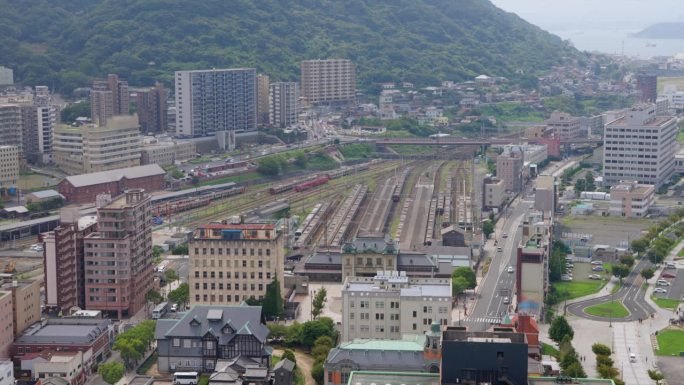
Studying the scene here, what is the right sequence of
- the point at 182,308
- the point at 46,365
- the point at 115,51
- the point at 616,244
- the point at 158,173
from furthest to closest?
the point at 115,51
the point at 158,173
the point at 616,244
the point at 182,308
the point at 46,365

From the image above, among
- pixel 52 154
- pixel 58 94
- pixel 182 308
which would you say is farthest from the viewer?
pixel 58 94

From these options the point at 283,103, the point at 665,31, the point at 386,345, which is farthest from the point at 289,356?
the point at 665,31

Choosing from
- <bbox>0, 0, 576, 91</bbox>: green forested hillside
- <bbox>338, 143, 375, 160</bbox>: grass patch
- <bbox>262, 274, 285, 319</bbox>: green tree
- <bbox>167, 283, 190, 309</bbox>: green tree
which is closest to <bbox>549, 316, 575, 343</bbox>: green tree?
<bbox>262, 274, 285, 319</bbox>: green tree

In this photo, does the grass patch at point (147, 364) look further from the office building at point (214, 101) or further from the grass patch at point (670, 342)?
the office building at point (214, 101)

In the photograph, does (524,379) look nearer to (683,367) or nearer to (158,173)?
(683,367)

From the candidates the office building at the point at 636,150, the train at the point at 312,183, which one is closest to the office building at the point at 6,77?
the train at the point at 312,183

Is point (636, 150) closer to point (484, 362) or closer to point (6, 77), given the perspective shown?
point (484, 362)

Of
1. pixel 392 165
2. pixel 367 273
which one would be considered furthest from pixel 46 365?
pixel 392 165
